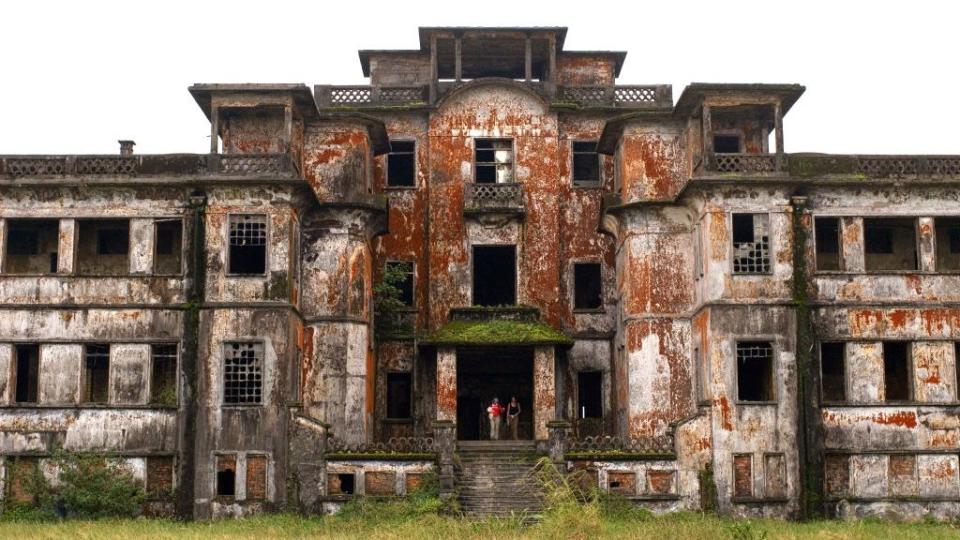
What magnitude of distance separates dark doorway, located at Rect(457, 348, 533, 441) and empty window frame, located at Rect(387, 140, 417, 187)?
6284 millimetres

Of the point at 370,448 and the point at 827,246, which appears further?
the point at 827,246

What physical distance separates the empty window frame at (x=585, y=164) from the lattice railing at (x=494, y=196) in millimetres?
2208

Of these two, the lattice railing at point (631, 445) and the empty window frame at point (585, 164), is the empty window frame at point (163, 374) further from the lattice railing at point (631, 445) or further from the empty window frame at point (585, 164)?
the empty window frame at point (585, 164)

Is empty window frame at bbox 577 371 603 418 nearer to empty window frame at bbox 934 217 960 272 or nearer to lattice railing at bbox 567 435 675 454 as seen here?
lattice railing at bbox 567 435 675 454

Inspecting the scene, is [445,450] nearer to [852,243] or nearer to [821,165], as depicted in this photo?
[852,243]

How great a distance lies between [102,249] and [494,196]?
11963 mm

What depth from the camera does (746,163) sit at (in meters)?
32.7

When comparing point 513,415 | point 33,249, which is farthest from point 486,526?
point 33,249

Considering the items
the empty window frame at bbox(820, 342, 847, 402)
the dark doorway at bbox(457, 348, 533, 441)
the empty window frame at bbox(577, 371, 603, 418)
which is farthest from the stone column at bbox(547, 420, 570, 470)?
the empty window frame at bbox(820, 342, 847, 402)

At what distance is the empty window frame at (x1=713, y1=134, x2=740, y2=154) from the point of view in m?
36.2

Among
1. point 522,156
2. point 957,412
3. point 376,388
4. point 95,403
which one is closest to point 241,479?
point 95,403

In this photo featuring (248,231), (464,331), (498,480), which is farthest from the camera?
(464,331)

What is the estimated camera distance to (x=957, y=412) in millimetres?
31812

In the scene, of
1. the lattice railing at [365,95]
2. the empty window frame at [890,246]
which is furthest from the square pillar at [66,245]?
the empty window frame at [890,246]
